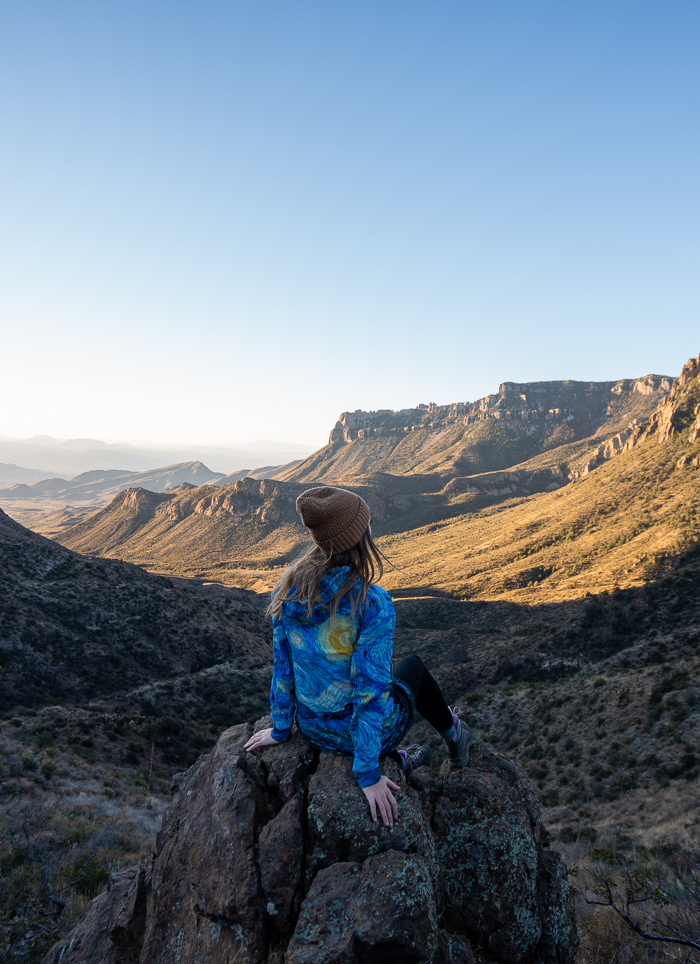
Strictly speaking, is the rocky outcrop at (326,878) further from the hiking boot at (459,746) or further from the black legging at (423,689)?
the black legging at (423,689)

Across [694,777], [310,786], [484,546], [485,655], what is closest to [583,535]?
[484,546]

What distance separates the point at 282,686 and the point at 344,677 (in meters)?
0.69

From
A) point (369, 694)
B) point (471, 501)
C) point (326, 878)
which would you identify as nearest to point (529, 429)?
point (471, 501)

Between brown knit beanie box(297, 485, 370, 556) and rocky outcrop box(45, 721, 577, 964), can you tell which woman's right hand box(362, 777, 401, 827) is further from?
Result: brown knit beanie box(297, 485, 370, 556)

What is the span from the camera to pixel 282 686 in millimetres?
3814

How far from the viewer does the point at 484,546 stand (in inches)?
2913

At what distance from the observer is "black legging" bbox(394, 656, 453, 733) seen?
385 cm

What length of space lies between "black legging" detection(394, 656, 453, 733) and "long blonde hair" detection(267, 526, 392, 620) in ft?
2.73

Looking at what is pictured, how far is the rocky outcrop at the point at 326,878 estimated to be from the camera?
116 inches

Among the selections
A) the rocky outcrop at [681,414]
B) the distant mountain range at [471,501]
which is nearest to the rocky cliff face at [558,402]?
the distant mountain range at [471,501]

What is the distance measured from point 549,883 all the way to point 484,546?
7269 cm

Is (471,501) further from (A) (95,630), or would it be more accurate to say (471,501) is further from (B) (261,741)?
(B) (261,741)

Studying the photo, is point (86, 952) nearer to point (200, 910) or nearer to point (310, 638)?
point (200, 910)

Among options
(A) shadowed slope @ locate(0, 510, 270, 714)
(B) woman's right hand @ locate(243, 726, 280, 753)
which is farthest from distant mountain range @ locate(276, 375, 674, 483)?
(B) woman's right hand @ locate(243, 726, 280, 753)
